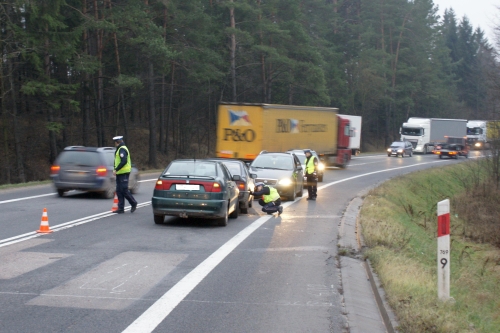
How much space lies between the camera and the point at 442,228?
7.97m

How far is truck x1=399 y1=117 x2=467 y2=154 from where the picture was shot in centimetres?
6862

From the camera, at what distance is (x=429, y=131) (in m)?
68.9

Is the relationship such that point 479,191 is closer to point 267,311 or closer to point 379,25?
point 267,311

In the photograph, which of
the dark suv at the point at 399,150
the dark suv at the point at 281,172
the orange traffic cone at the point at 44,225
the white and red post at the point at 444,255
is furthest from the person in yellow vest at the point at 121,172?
the dark suv at the point at 399,150

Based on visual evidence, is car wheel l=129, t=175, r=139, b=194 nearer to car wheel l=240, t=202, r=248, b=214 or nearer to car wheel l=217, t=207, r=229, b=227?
car wheel l=240, t=202, r=248, b=214

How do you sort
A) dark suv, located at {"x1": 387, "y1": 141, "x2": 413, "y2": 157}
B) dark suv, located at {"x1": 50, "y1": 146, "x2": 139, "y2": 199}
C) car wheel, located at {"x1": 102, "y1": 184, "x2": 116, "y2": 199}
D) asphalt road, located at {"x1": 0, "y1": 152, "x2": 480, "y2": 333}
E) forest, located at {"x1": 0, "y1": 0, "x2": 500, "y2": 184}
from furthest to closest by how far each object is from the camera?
1. dark suv, located at {"x1": 387, "y1": 141, "x2": 413, "y2": 157}
2. forest, located at {"x1": 0, "y1": 0, "x2": 500, "y2": 184}
3. car wheel, located at {"x1": 102, "y1": 184, "x2": 116, "y2": 199}
4. dark suv, located at {"x1": 50, "y1": 146, "x2": 139, "y2": 199}
5. asphalt road, located at {"x1": 0, "y1": 152, "x2": 480, "y2": 333}

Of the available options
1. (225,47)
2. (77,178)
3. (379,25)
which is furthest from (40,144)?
(379,25)

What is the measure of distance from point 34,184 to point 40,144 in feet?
68.0

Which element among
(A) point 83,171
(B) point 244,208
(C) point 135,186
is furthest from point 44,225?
(C) point 135,186

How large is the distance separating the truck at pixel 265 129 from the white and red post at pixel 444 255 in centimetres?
2292

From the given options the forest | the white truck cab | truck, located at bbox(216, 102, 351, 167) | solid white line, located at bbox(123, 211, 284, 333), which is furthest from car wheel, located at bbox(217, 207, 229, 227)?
the white truck cab

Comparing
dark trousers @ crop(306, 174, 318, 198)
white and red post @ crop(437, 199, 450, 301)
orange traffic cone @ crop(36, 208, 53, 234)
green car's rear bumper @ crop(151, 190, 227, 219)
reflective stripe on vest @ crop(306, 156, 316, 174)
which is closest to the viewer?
white and red post @ crop(437, 199, 450, 301)

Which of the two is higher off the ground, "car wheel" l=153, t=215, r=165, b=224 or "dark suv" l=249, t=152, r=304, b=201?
"dark suv" l=249, t=152, r=304, b=201

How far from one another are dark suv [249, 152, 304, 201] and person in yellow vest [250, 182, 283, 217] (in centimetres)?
361
